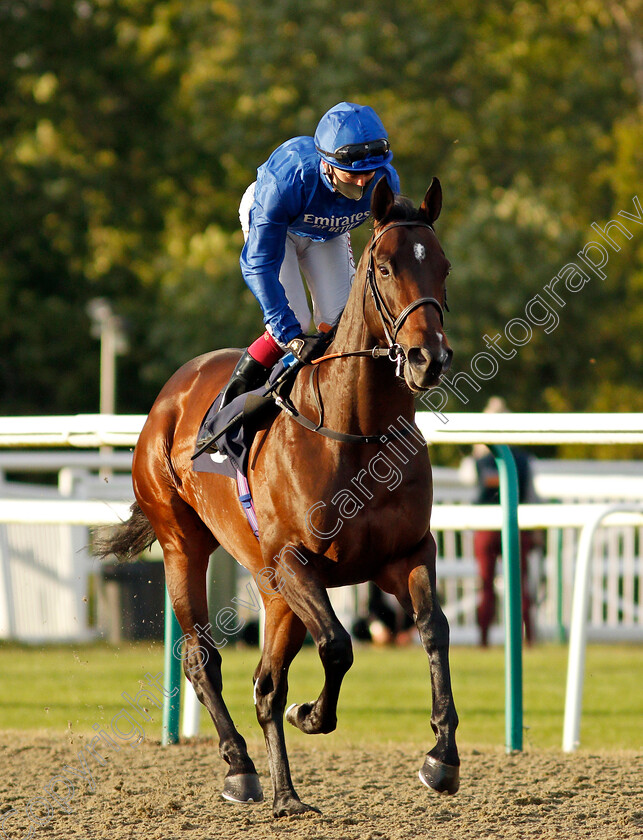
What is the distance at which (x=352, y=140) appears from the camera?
371 cm

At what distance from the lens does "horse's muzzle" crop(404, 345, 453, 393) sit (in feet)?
10.5

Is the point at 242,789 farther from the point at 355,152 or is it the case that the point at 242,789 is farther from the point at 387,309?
the point at 355,152

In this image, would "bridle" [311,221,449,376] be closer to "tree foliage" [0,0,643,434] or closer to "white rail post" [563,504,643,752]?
"white rail post" [563,504,643,752]

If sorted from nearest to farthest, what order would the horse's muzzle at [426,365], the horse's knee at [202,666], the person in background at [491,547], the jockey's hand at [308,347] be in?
the horse's muzzle at [426,365] < the jockey's hand at [308,347] < the horse's knee at [202,666] < the person in background at [491,547]

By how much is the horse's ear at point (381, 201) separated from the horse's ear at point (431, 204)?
0.10 meters

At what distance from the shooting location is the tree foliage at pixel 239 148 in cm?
2208

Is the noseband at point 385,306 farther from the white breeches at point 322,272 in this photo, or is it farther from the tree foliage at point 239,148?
the tree foliage at point 239,148

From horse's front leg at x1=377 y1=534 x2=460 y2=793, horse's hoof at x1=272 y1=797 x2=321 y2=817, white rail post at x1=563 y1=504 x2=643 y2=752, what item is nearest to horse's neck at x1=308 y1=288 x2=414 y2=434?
horse's front leg at x1=377 y1=534 x2=460 y2=793

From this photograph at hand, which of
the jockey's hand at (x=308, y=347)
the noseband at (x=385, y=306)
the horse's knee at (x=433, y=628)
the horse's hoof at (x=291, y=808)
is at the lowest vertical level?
the horse's hoof at (x=291, y=808)

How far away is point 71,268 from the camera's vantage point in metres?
26.2

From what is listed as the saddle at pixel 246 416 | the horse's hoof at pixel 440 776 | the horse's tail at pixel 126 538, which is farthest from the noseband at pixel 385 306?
the horse's tail at pixel 126 538

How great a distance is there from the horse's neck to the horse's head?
78 mm

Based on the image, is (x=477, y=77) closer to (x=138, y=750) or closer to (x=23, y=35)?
(x=23, y=35)

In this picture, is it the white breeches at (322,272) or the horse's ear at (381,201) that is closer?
the horse's ear at (381,201)
